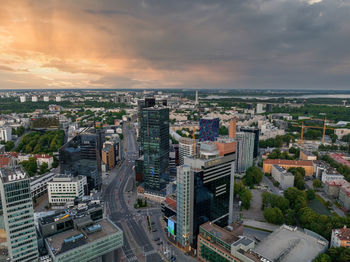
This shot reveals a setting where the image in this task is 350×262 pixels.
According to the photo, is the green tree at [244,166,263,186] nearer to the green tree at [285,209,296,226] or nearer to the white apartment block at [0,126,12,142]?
the green tree at [285,209,296,226]

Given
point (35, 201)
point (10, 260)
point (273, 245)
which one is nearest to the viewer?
point (10, 260)

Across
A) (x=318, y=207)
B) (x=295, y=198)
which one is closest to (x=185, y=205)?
(x=295, y=198)

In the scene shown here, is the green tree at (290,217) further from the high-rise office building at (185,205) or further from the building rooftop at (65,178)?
the building rooftop at (65,178)

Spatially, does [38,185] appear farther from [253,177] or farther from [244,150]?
[244,150]

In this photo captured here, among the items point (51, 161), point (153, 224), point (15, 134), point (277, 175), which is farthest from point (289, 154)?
point (15, 134)

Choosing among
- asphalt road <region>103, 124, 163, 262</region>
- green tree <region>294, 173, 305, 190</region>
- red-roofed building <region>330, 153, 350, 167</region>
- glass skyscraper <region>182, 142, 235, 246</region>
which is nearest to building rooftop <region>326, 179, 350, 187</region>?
green tree <region>294, 173, 305, 190</region>

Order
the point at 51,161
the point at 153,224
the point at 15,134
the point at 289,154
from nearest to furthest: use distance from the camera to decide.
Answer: the point at 153,224 → the point at 51,161 → the point at 289,154 → the point at 15,134

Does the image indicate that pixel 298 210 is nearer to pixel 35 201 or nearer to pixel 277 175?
pixel 277 175
